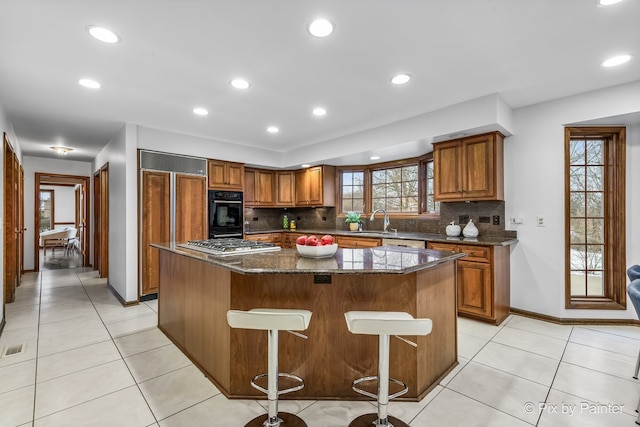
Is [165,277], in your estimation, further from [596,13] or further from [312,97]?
[596,13]

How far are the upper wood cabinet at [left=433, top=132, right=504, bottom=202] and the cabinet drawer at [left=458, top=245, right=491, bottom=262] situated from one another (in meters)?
0.63

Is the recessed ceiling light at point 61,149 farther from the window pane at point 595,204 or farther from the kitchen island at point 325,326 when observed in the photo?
the window pane at point 595,204

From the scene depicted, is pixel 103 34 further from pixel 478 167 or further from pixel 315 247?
pixel 478 167

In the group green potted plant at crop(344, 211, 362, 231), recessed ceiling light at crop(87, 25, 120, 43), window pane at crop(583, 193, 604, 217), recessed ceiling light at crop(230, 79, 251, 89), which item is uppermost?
recessed ceiling light at crop(230, 79, 251, 89)

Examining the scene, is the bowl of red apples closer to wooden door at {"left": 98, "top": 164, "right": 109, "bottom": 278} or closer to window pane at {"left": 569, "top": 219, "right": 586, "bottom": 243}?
window pane at {"left": 569, "top": 219, "right": 586, "bottom": 243}

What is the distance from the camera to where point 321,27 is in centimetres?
205

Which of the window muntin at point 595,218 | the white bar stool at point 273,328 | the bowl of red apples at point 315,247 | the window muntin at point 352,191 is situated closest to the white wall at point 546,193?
the window muntin at point 595,218

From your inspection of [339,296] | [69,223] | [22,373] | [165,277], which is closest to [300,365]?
[339,296]

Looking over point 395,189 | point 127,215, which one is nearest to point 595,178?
point 395,189

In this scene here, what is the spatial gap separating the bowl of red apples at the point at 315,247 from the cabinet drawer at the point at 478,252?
1878mm

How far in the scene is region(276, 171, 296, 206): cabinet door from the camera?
6.27m

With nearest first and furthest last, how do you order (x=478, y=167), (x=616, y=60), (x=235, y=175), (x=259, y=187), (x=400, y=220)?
(x=616, y=60)
(x=478, y=167)
(x=400, y=220)
(x=235, y=175)
(x=259, y=187)

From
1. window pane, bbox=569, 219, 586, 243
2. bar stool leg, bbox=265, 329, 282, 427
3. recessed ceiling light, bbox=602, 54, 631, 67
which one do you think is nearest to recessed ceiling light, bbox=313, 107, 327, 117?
recessed ceiling light, bbox=602, 54, 631, 67

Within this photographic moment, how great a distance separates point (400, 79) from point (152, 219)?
3666 millimetres
